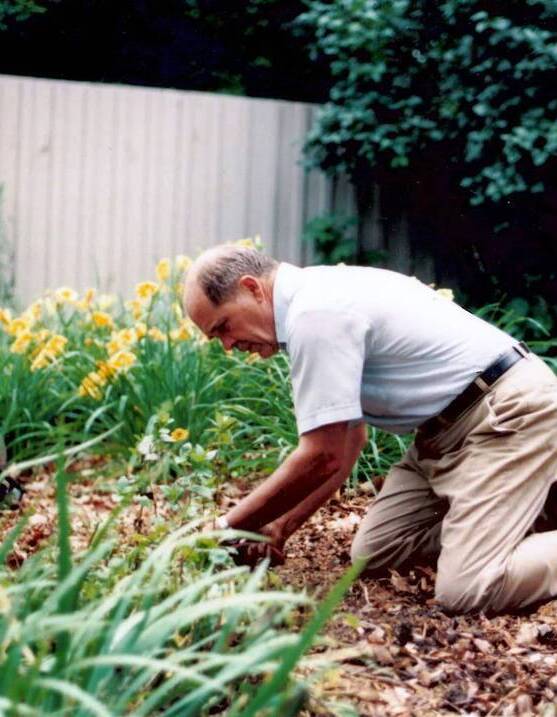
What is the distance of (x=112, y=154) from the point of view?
821 centimetres

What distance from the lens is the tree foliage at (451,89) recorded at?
22.1ft

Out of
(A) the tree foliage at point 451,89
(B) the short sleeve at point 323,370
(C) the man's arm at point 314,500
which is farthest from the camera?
(A) the tree foliage at point 451,89

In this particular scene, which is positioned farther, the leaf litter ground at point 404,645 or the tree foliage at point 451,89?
the tree foliage at point 451,89

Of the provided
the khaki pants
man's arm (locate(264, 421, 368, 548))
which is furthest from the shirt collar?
the khaki pants

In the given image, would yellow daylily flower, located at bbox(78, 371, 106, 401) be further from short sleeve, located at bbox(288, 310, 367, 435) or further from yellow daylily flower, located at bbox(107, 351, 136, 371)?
short sleeve, located at bbox(288, 310, 367, 435)

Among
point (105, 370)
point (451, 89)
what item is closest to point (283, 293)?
point (105, 370)

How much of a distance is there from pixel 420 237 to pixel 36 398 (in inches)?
149

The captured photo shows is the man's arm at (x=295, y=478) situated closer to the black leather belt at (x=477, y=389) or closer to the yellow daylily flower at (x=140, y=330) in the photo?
the black leather belt at (x=477, y=389)

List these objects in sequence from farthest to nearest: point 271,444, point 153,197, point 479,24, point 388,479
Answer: point 153,197 → point 479,24 → point 271,444 → point 388,479

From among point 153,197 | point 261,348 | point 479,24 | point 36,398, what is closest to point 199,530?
point 261,348

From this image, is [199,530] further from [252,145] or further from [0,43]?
[0,43]

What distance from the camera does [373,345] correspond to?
10.7 ft

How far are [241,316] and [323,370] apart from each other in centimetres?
32

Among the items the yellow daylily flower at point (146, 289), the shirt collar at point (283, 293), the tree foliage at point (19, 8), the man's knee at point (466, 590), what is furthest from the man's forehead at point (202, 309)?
the tree foliage at point (19, 8)
